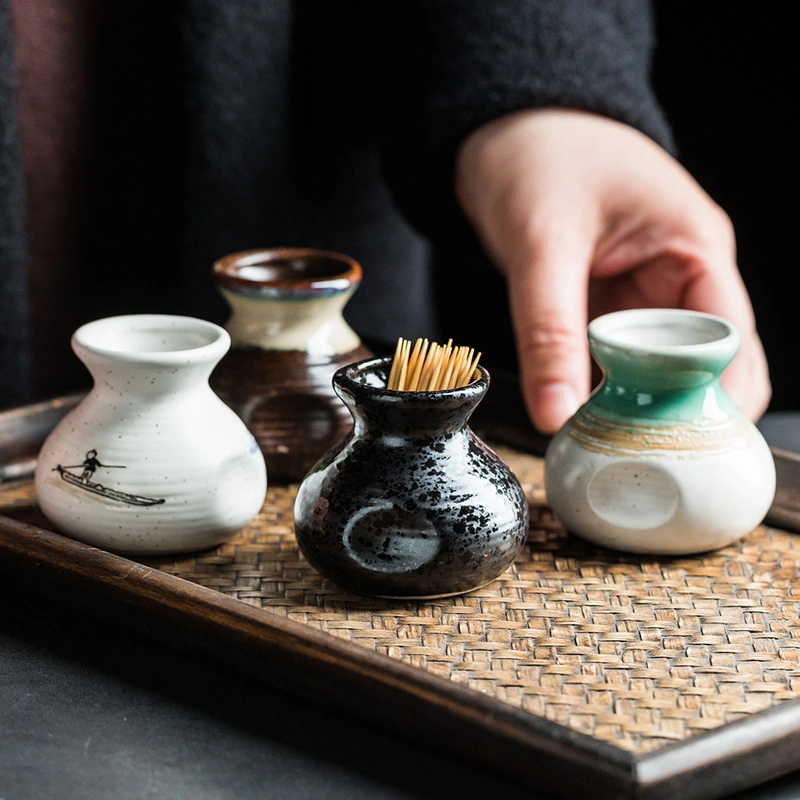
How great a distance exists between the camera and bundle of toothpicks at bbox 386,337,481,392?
0.75 metres

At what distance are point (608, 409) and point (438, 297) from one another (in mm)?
920

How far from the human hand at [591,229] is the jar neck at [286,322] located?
0.19m

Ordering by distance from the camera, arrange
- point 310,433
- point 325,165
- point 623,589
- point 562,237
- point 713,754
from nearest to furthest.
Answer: point 713,754
point 623,589
point 310,433
point 562,237
point 325,165

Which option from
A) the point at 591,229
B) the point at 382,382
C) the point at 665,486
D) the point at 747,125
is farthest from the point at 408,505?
the point at 747,125

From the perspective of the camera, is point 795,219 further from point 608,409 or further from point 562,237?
point 608,409

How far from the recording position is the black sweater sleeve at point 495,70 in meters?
1.20

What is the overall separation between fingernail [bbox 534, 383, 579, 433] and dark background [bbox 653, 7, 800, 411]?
730mm

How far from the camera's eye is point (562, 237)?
1070 millimetres

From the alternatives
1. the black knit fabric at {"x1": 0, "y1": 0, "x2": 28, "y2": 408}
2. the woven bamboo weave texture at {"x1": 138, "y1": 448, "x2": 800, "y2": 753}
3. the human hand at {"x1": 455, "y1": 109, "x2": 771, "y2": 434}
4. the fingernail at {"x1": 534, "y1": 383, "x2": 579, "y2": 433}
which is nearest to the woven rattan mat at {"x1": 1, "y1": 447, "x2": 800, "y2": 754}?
the woven bamboo weave texture at {"x1": 138, "y1": 448, "x2": 800, "y2": 753}

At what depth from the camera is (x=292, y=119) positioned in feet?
4.63

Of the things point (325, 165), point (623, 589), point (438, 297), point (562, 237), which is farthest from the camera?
point (438, 297)

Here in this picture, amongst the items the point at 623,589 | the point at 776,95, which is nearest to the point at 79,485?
the point at 623,589

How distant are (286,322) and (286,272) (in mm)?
61

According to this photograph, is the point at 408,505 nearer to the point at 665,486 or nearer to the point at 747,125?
the point at 665,486
